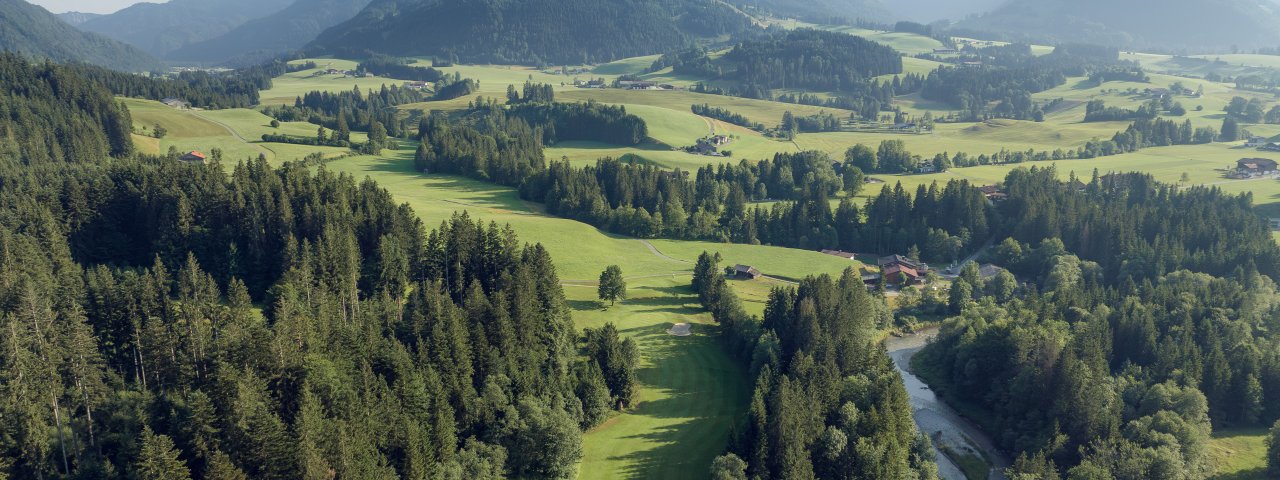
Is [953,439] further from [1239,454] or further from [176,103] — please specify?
[176,103]

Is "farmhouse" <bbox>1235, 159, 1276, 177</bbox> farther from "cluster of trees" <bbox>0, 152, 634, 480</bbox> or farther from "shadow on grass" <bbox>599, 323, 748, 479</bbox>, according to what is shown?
"cluster of trees" <bbox>0, 152, 634, 480</bbox>

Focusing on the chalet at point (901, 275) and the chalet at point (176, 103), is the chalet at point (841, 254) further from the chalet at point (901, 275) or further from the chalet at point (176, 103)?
the chalet at point (176, 103)

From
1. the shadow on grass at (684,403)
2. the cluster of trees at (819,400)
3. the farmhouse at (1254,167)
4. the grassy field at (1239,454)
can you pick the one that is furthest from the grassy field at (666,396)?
the farmhouse at (1254,167)

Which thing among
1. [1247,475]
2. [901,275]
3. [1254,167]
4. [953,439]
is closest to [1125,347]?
→ [1247,475]

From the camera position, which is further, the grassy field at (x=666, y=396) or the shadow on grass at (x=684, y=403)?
the grassy field at (x=666, y=396)

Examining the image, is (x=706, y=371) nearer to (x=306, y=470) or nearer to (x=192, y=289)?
(x=306, y=470)

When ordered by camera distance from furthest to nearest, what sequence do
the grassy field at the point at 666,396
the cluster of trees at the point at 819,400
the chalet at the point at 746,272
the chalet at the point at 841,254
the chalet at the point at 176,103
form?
1. the chalet at the point at 176,103
2. the chalet at the point at 841,254
3. the chalet at the point at 746,272
4. the grassy field at the point at 666,396
5. the cluster of trees at the point at 819,400

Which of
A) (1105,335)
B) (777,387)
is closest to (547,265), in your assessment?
(777,387)
